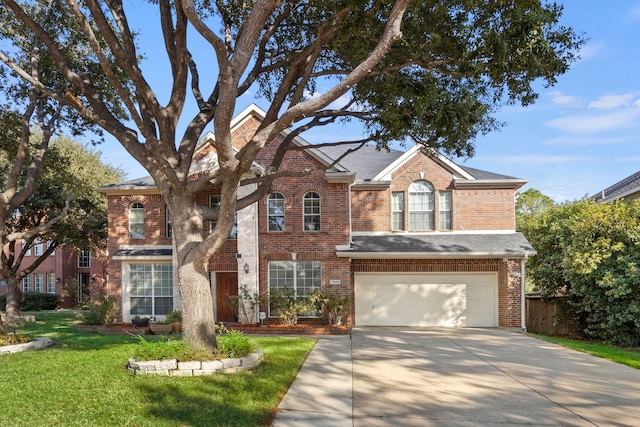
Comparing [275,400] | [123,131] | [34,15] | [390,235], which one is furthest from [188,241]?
[390,235]

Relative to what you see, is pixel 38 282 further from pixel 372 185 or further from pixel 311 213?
pixel 372 185

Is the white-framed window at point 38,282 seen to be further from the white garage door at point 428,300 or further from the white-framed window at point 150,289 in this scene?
the white garage door at point 428,300

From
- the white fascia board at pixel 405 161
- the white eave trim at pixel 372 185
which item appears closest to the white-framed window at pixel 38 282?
the white eave trim at pixel 372 185

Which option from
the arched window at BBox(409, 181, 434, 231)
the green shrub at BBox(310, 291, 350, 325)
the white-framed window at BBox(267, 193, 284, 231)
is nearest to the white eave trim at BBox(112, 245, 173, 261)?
the white-framed window at BBox(267, 193, 284, 231)

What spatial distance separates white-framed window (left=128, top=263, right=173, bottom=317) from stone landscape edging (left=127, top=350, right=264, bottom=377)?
30.4 ft

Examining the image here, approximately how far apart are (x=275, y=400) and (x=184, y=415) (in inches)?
53.4

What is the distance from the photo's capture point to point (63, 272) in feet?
114

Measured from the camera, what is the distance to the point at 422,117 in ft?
31.7

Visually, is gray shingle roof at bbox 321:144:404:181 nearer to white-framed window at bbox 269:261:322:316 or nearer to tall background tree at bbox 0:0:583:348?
white-framed window at bbox 269:261:322:316

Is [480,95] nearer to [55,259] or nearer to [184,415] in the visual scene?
[184,415]

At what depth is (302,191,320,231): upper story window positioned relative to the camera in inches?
661

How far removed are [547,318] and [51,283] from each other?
34.9 meters

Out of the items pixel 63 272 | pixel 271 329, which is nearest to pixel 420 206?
pixel 271 329

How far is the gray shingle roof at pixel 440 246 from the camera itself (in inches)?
642
